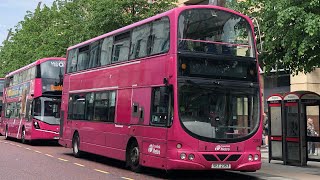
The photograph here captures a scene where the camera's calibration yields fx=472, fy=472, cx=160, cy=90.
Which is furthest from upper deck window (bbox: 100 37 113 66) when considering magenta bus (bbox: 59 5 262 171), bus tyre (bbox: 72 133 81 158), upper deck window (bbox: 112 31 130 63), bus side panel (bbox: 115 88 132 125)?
bus tyre (bbox: 72 133 81 158)

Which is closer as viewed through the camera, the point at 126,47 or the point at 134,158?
the point at 134,158

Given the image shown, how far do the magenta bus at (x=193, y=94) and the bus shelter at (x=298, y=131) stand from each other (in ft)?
13.1

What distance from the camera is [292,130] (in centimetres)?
1576

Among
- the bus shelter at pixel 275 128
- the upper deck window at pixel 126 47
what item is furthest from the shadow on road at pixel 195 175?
the upper deck window at pixel 126 47

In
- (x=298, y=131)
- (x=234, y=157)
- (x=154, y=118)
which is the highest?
(x=154, y=118)

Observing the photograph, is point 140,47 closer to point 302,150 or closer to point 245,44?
point 245,44

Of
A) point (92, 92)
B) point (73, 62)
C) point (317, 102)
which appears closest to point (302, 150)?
point (317, 102)

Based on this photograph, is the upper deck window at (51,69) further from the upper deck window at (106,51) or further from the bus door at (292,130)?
the bus door at (292,130)

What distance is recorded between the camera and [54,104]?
24094 mm

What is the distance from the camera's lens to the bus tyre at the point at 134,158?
43.1ft

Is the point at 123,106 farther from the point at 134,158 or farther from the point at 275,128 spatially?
the point at 275,128

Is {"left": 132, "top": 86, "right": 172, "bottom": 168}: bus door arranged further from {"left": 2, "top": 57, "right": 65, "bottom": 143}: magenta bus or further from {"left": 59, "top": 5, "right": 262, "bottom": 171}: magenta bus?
{"left": 2, "top": 57, "right": 65, "bottom": 143}: magenta bus

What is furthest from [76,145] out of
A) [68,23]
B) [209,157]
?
[68,23]

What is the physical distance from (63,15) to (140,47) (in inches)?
862
